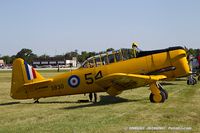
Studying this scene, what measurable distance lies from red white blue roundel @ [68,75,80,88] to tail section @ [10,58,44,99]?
1556 millimetres

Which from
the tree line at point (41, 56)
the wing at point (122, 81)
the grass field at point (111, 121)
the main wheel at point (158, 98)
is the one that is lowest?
the grass field at point (111, 121)

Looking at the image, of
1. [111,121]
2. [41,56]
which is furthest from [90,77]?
[41,56]

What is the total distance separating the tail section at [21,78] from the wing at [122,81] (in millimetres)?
3077

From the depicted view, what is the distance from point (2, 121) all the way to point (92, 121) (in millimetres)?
2655

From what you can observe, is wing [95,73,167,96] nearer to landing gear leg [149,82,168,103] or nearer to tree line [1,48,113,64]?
landing gear leg [149,82,168,103]

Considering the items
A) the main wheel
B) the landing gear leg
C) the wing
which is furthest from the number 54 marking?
the main wheel

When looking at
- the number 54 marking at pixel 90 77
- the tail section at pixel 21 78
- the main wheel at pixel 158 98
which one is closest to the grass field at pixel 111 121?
the main wheel at pixel 158 98

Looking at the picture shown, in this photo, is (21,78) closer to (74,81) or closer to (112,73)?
(74,81)

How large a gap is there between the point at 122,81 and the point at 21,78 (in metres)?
4.70

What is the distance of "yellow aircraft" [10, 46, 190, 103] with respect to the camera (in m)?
13.0

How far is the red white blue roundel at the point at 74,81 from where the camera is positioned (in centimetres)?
1384

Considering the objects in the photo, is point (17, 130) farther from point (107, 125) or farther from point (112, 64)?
point (112, 64)

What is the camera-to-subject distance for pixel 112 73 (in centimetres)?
1338

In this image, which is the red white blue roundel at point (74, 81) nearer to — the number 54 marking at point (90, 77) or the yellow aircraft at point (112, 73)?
the yellow aircraft at point (112, 73)
